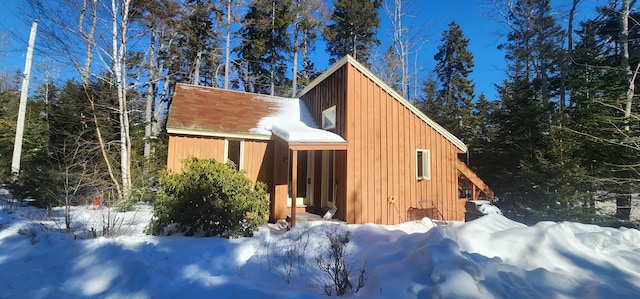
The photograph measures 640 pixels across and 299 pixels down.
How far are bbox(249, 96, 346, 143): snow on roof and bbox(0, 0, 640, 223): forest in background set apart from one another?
14.0 feet

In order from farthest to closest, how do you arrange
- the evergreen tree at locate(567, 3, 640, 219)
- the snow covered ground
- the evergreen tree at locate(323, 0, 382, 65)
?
1. the evergreen tree at locate(323, 0, 382, 65)
2. the evergreen tree at locate(567, 3, 640, 219)
3. the snow covered ground

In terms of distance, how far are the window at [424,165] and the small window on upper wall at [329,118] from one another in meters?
2.84

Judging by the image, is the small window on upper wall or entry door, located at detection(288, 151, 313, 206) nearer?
the small window on upper wall

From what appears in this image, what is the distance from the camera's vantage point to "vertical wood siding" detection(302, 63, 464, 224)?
833cm

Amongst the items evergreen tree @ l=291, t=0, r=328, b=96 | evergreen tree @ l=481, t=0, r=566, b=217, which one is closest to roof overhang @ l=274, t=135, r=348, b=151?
evergreen tree @ l=481, t=0, r=566, b=217

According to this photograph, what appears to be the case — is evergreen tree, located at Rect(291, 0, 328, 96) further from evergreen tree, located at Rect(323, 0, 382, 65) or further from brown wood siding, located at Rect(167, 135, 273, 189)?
brown wood siding, located at Rect(167, 135, 273, 189)

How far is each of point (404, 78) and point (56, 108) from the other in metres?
18.7

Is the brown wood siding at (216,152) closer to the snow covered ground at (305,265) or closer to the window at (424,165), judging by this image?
the snow covered ground at (305,265)

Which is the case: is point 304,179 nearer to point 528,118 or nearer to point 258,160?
point 258,160

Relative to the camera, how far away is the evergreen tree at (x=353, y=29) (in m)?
19.8

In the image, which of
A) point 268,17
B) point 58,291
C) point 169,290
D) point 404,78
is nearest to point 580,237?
point 169,290

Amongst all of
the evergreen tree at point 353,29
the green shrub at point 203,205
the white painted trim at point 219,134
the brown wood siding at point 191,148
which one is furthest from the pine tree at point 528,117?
the brown wood siding at point 191,148

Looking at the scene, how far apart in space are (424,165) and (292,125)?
438 centimetres

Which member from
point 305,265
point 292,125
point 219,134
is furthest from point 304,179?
point 305,265
